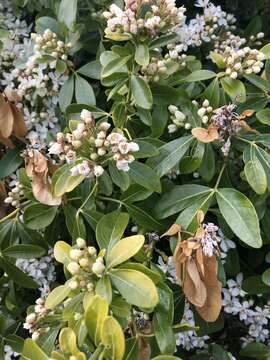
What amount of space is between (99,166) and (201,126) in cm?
37

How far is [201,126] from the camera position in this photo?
1.58 meters

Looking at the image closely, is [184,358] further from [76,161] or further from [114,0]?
[114,0]

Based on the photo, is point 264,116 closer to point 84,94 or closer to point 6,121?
point 84,94

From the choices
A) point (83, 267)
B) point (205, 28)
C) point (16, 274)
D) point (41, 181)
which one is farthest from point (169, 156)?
point (205, 28)

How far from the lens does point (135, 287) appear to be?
119 centimetres

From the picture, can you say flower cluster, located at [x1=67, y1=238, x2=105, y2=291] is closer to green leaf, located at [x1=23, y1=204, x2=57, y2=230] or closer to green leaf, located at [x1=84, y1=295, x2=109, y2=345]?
green leaf, located at [x1=84, y1=295, x2=109, y2=345]

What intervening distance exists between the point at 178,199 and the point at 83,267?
39cm

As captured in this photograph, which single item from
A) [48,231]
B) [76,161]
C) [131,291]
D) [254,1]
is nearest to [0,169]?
[48,231]

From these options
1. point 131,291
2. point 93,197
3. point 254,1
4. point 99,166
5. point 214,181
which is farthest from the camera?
point 254,1

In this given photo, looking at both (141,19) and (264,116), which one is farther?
(264,116)

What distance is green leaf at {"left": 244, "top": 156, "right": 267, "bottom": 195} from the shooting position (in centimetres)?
143

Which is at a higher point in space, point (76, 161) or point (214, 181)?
point (76, 161)

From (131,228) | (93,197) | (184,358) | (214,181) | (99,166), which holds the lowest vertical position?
(184,358)

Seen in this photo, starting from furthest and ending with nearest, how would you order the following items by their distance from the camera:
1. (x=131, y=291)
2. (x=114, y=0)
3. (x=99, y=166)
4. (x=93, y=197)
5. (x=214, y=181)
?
(x=114, y=0), (x=214, y=181), (x=93, y=197), (x=99, y=166), (x=131, y=291)
